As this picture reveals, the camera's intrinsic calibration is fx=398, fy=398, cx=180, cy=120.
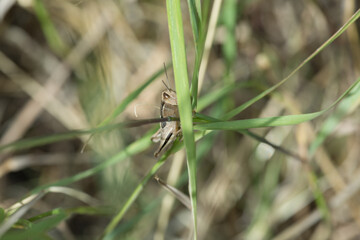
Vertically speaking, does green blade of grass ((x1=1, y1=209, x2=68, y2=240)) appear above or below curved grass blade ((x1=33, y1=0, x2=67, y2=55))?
below

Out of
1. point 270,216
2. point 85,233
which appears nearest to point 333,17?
point 270,216

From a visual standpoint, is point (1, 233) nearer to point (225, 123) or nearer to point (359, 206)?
point (225, 123)

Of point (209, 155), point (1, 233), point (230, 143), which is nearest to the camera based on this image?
point (1, 233)

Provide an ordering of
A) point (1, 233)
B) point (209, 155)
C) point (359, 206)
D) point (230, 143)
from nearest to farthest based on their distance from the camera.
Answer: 1. point (1, 233)
2. point (359, 206)
3. point (230, 143)
4. point (209, 155)

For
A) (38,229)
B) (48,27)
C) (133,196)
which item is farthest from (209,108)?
(38,229)

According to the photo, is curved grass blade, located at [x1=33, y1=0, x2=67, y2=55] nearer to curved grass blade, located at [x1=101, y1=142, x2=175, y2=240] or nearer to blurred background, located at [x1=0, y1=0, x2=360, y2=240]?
blurred background, located at [x1=0, y1=0, x2=360, y2=240]

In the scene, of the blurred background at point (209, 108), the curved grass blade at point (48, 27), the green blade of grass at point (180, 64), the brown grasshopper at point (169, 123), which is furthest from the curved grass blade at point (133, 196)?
the curved grass blade at point (48, 27)

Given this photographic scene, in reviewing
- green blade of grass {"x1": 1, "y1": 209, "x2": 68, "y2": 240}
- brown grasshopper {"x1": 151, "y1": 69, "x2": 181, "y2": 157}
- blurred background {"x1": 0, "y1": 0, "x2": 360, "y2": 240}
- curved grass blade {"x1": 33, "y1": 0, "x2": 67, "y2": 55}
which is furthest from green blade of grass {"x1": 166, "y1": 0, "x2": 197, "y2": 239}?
curved grass blade {"x1": 33, "y1": 0, "x2": 67, "y2": 55}

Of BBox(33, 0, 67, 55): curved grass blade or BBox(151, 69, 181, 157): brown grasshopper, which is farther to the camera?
BBox(33, 0, 67, 55): curved grass blade
